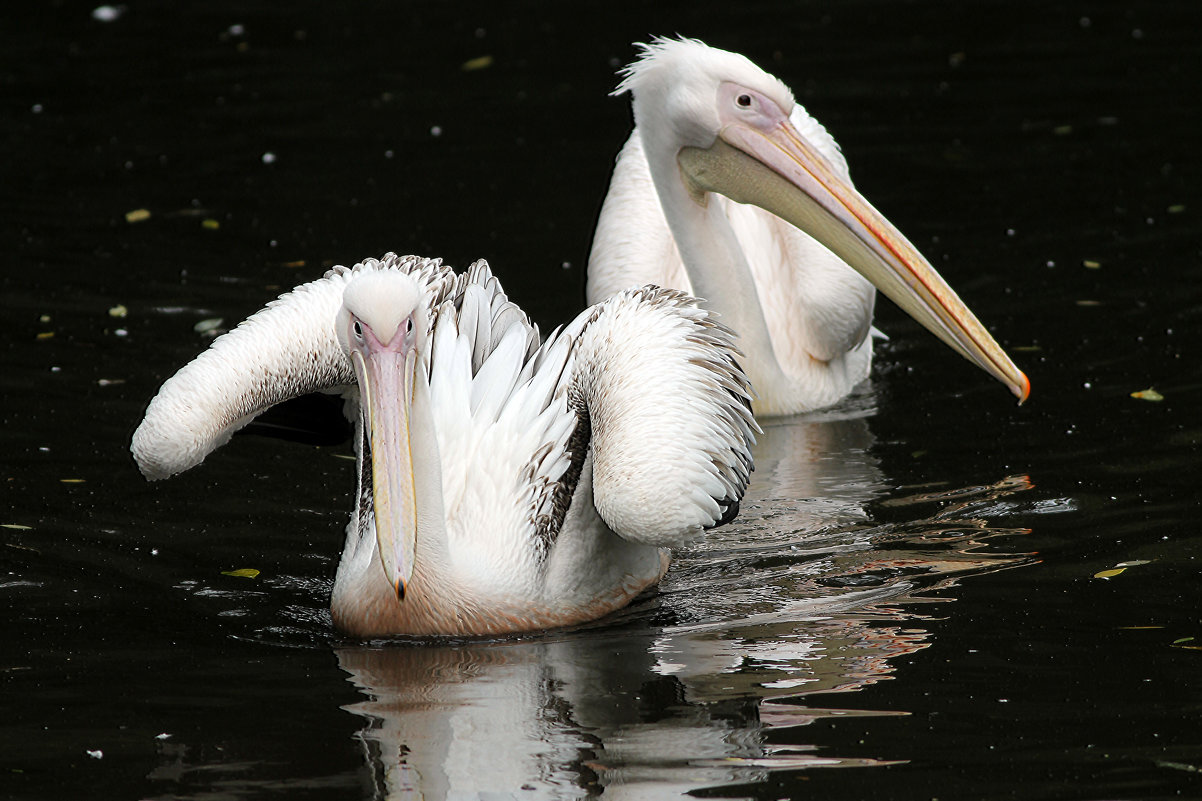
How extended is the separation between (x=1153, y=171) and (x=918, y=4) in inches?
173

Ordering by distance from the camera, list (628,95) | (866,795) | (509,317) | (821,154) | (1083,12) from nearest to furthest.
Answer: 1. (866,795)
2. (509,317)
3. (821,154)
4. (628,95)
5. (1083,12)

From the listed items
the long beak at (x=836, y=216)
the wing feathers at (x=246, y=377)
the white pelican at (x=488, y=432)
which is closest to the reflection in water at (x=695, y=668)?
the white pelican at (x=488, y=432)

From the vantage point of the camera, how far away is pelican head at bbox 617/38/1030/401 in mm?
5527

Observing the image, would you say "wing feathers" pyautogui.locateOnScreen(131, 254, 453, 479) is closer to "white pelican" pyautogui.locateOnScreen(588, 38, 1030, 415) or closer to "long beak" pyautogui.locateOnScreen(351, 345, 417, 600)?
"long beak" pyautogui.locateOnScreen(351, 345, 417, 600)

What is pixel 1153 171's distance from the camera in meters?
8.72

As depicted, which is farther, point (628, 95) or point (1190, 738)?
point (628, 95)

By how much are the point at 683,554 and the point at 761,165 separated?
138 cm

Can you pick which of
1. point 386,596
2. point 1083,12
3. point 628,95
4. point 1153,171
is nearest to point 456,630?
point 386,596

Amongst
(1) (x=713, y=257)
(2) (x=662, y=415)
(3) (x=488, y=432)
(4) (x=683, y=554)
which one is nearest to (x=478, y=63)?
(1) (x=713, y=257)

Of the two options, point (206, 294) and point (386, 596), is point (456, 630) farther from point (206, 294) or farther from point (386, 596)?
point (206, 294)

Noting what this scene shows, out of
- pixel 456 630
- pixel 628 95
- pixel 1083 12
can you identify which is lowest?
pixel 456 630

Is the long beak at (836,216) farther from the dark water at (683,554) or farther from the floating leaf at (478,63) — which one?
the floating leaf at (478,63)

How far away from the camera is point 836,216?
5738mm

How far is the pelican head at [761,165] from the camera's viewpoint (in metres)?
5.53
